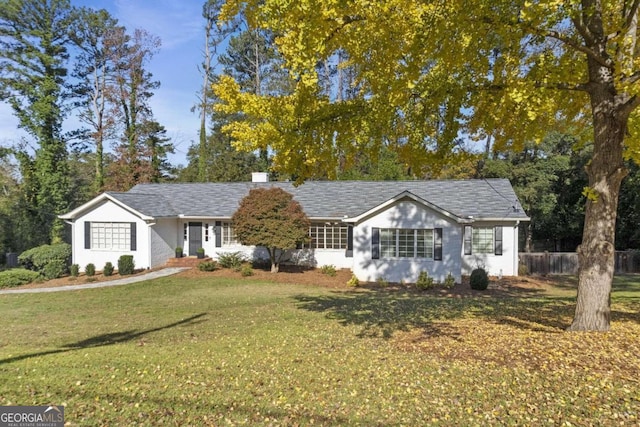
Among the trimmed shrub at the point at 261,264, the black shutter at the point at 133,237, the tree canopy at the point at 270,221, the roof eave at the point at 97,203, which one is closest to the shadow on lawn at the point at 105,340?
the tree canopy at the point at 270,221

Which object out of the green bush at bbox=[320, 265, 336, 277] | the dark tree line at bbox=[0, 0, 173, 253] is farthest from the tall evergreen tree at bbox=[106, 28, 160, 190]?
the green bush at bbox=[320, 265, 336, 277]

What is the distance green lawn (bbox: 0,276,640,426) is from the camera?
439 cm

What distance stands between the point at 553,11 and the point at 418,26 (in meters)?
1.80

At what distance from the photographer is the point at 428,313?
10.2 m

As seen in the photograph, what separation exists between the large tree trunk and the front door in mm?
19917

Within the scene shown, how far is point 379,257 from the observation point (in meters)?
18.1

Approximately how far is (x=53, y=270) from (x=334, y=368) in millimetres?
19111

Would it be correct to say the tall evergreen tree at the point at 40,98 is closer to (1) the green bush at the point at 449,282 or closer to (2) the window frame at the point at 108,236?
(2) the window frame at the point at 108,236

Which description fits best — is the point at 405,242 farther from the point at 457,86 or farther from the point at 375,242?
the point at 457,86

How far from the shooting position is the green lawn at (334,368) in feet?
14.4

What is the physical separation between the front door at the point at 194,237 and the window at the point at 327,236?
6.36 metres

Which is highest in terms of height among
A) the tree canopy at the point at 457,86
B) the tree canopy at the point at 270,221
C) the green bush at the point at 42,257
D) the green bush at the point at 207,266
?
the tree canopy at the point at 457,86

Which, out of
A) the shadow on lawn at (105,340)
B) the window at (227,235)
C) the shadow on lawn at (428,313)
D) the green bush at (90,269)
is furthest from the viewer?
the window at (227,235)

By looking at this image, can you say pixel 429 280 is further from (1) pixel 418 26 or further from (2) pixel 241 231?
(1) pixel 418 26
